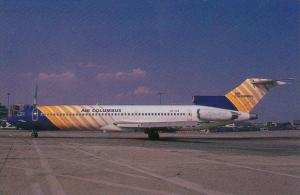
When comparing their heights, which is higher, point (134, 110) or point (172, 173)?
point (134, 110)

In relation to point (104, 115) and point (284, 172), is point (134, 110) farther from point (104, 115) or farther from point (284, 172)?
point (284, 172)

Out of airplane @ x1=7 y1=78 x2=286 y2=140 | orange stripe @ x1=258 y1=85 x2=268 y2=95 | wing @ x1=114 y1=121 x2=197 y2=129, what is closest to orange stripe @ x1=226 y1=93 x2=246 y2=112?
airplane @ x1=7 y1=78 x2=286 y2=140

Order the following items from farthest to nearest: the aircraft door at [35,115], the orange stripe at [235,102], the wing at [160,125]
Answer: the orange stripe at [235,102] → the aircraft door at [35,115] → the wing at [160,125]

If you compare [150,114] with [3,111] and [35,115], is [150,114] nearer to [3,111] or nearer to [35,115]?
[35,115]

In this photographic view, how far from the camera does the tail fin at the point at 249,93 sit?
34062 mm

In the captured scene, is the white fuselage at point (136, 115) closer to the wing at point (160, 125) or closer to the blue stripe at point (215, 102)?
the wing at point (160, 125)

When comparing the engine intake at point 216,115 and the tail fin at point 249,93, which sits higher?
the tail fin at point 249,93

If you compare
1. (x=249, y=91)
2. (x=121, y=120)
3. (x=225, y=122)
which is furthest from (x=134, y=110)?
(x=249, y=91)

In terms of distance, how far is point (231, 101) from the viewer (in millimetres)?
34406

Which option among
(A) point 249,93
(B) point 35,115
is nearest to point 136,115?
(B) point 35,115

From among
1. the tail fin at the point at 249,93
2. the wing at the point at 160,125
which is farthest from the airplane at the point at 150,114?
the wing at the point at 160,125

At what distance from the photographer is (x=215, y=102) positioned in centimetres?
3453

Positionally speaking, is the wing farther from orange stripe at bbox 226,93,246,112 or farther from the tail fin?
A: the tail fin

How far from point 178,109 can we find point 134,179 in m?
24.1
